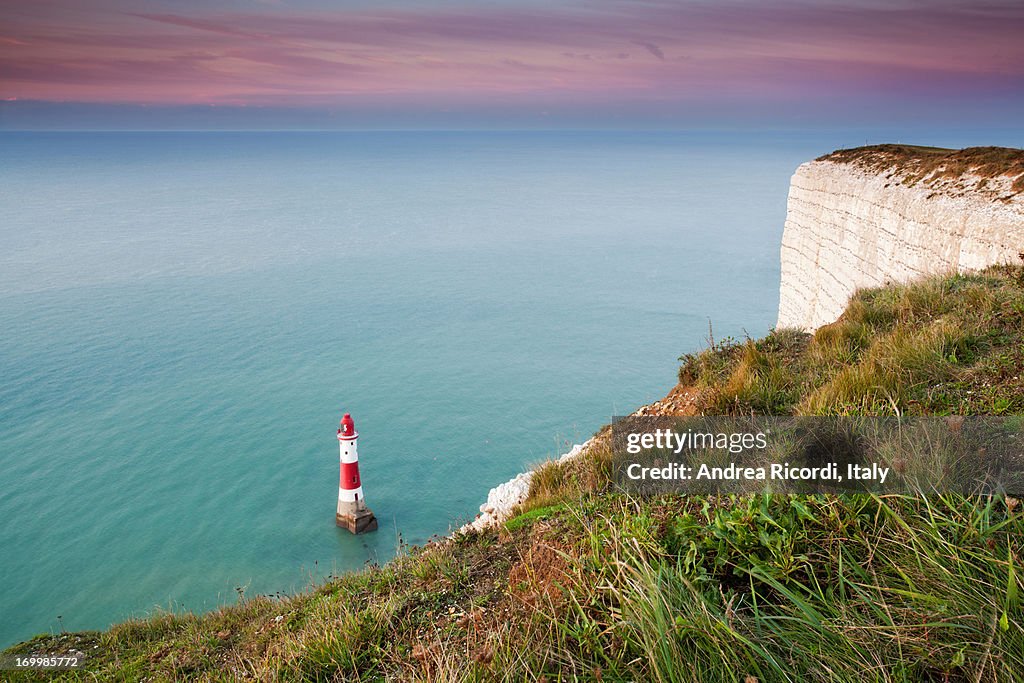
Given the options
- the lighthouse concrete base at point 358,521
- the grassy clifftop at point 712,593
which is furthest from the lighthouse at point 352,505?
the grassy clifftop at point 712,593

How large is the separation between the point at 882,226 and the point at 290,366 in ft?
85.0

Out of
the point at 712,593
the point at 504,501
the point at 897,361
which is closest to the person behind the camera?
the point at 712,593

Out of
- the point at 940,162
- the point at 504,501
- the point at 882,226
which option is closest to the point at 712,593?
the point at 504,501

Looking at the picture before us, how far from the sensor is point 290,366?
1277 inches

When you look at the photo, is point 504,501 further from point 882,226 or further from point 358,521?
point 882,226

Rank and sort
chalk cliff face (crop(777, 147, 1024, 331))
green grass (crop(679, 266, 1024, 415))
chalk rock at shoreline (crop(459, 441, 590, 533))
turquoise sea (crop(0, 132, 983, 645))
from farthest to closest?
turquoise sea (crop(0, 132, 983, 645)) < chalk cliff face (crop(777, 147, 1024, 331)) < chalk rock at shoreline (crop(459, 441, 590, 533)) < green grass (crop(679, 266, 1024, 415))

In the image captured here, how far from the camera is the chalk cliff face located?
11.9m

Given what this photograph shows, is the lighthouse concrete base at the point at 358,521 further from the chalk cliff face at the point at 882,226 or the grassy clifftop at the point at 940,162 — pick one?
the grassy clifftop at the point at 940,162

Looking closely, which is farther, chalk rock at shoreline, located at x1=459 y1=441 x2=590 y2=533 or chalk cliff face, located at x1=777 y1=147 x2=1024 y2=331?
chalk cliff face, located at x1=777 y1=147 x2=1024 y2=331

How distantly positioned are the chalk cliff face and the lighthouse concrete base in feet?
44.8

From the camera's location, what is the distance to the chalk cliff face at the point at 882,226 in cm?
1188

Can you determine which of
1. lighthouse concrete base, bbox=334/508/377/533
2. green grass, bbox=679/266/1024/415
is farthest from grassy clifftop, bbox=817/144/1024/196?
lighthouse concrete base, bbox=334/508/377/533

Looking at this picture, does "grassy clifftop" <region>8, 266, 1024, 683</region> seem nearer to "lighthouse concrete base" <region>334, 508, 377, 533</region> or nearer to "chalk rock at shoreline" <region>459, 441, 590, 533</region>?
"chalk rock at shoreline" <region>459, 441, 590, 533</region>

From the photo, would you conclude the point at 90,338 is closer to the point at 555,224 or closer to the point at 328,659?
the point at 328,659
